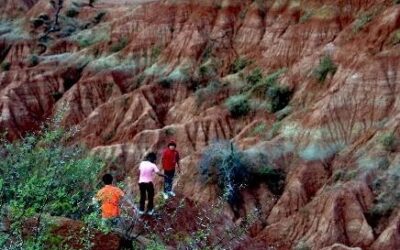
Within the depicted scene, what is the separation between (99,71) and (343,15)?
525 inches

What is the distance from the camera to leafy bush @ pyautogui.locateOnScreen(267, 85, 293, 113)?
3105 cm

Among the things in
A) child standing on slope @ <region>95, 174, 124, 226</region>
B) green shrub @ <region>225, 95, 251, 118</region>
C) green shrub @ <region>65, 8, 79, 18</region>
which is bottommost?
green shrub @ <region>65, 8, 79, 18</region>

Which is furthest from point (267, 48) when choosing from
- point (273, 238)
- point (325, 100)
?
point (273, 238)

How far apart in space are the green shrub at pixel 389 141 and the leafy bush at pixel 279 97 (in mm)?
6423

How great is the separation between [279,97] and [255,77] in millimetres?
2847

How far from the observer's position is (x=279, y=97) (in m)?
31.2

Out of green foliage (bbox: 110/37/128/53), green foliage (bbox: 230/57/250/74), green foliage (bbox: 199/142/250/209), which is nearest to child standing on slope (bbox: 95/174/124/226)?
green foliage (bbox: 199/142/250/209)

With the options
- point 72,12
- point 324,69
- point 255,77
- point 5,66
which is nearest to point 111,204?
point 324,69

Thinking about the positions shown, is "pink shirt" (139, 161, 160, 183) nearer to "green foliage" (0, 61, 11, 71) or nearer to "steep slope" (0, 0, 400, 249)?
"steep slope" (0, 0, 400, 249)

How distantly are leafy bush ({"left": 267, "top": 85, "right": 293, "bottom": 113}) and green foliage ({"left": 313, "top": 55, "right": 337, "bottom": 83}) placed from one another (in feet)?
4.63

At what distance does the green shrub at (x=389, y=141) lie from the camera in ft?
81.5

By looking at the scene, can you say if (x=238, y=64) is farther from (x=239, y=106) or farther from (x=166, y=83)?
(x=239, y=106)

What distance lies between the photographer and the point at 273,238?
81.9 ft

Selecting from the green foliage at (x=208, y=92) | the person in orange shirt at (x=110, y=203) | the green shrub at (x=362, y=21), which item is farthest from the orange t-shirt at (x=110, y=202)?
the green foliage at (x=208, y=92)
